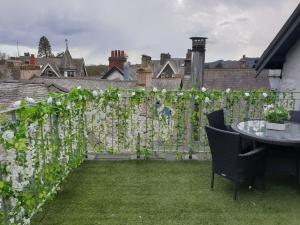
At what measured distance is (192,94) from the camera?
4.22m

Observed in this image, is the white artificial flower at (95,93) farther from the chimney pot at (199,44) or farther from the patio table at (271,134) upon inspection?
the chimney pot at (199,44)

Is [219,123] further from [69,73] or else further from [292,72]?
[69,73]

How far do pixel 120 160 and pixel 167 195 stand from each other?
1410 millimetres

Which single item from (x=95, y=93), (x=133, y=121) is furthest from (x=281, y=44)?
(x=95, y=93)

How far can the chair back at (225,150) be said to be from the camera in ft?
9.48

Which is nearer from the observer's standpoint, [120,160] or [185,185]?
[185,185]

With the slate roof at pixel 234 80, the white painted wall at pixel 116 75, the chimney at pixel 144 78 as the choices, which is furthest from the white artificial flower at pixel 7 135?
the white painted wall at pixel 116 75

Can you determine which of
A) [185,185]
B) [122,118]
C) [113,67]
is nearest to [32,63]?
[113,67]

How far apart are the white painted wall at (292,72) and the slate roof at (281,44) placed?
0.41 feet

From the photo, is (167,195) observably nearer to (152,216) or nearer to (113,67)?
(152,216)

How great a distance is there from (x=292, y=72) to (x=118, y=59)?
17612 millimetres

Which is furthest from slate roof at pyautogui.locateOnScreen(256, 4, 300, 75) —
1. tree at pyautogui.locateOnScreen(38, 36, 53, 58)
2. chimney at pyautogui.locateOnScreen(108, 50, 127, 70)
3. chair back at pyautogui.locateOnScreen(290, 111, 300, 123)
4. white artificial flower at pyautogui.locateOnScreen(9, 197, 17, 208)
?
tree at pyautogui.locateOnScreen(38, 36, 53, 58)

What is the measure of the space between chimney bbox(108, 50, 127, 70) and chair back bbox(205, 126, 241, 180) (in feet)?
59.0

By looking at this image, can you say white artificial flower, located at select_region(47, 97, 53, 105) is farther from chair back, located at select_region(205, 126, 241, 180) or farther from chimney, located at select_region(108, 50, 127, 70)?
chimney, located at select_region(108, 50, 127, 70)
